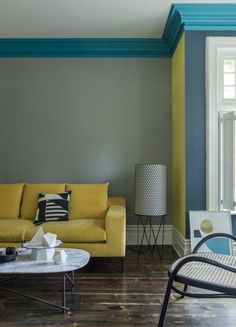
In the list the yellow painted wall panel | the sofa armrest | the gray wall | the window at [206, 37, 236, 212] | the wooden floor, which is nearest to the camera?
the wooden floor

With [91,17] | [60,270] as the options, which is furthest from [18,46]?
[60,270]

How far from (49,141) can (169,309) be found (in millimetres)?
2719

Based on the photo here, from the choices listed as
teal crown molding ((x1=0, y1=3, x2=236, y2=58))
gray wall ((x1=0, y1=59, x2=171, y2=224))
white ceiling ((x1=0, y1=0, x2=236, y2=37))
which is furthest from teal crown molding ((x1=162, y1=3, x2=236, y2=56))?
gray wall ((x1=0, y1=59, x2=171, y2=224))

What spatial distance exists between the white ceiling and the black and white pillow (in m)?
2.01

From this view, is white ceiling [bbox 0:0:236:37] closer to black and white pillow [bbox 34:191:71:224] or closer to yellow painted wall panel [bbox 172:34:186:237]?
yellow painted wall panel [bbox 172:34:186:237]

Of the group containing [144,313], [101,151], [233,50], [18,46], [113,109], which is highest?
[18,46]

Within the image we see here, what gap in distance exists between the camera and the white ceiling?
3.29 m

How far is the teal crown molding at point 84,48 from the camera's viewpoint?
4148 mm

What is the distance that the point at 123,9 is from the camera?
341cm

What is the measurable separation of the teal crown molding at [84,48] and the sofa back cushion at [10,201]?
1.79 m

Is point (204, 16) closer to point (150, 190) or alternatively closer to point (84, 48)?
point (84, 48)

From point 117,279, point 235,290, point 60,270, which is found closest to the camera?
point 235,290

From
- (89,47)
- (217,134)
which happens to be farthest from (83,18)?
(217,134)

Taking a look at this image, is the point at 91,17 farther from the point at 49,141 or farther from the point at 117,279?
the point at 117,279
